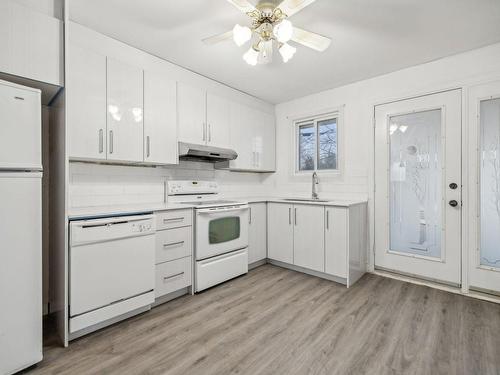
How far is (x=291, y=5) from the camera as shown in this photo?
5.44 feet

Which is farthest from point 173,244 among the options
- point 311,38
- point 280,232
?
point 311,38

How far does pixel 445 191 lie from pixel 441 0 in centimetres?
179

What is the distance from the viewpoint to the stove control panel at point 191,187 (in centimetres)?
296

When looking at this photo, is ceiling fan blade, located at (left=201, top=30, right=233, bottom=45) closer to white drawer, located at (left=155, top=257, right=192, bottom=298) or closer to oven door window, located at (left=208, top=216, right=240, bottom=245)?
oven door window, located at (left=208, top=216, right=240, bottom=245)

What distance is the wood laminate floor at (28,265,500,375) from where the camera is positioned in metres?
1.56

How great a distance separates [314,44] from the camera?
6.45 feet

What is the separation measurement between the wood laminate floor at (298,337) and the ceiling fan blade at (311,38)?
2197mm

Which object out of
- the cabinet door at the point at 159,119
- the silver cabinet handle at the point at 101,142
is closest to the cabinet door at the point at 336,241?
the cabinet door at the point at 159,119

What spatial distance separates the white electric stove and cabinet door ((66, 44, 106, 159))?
0.94 metres

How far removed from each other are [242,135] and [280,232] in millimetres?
1465

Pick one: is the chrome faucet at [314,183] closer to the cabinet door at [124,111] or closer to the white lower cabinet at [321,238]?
the white lower cabinet at [321,238]

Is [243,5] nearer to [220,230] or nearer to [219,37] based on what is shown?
[219,37]

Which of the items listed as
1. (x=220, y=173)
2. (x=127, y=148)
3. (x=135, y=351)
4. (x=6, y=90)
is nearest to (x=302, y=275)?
(x=220, y=173)

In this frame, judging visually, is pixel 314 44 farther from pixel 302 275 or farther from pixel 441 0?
pixel 302 275
